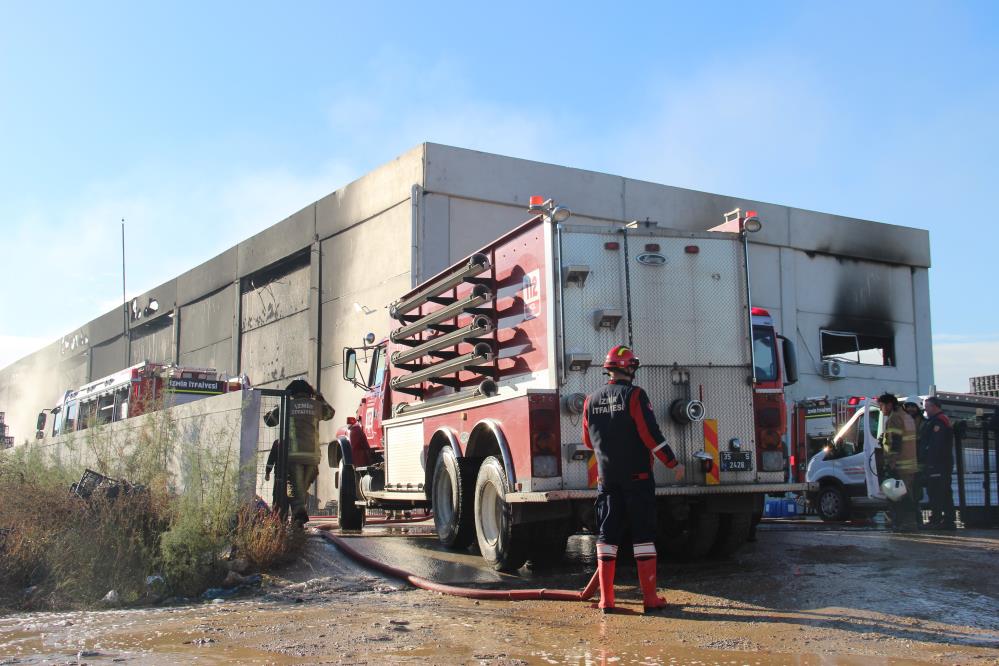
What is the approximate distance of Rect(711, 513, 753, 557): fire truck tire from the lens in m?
8.62

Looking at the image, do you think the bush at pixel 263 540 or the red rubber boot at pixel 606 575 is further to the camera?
the bush at pixel 263 540

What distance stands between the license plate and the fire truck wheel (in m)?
1.81

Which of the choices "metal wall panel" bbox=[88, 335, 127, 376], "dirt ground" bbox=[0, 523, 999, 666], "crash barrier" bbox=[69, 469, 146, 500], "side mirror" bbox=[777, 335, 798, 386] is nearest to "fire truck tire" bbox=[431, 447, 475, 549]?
"dirt ground" bbox=[0, 523, 999, 666]

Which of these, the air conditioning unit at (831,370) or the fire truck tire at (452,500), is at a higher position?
the air conditioning unit at (831,370)

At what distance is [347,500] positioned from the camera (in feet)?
42.1

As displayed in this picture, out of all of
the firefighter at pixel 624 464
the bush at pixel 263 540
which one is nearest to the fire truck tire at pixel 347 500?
the bush at pixel 263 540

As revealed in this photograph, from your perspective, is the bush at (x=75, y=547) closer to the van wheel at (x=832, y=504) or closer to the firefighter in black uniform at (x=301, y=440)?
the firefighter in black uniform at (x=301, y=440)

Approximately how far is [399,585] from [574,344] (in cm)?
253

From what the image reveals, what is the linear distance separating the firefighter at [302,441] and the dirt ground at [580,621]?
2.03 meters

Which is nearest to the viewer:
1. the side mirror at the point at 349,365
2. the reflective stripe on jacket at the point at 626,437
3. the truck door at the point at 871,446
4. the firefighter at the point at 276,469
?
the reflective stripe on jacket at the point at 626,437

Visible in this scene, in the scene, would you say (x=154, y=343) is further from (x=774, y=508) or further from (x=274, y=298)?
(x=774, y=508)

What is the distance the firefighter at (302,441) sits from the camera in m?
10.8

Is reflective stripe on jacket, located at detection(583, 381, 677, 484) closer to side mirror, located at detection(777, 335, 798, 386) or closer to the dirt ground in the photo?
the dirt ground

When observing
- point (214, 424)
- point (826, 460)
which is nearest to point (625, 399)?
point (214, 424)
